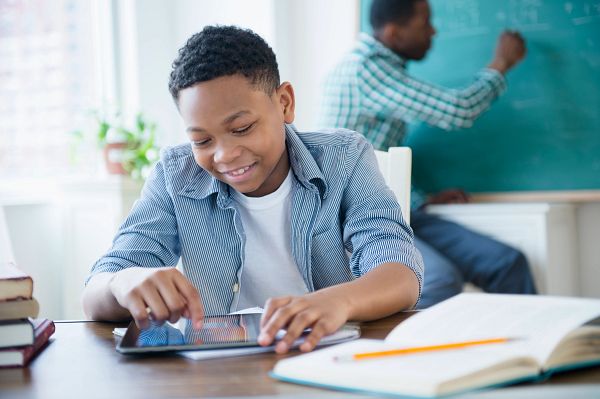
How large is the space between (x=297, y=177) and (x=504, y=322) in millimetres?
658

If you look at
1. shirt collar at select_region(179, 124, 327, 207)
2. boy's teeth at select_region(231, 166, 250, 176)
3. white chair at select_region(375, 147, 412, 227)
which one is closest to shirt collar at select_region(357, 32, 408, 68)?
white chair at select_region(375, 147, 412, 227)

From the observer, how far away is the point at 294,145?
150 centimetres

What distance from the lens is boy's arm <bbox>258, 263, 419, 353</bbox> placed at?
35.8 inches

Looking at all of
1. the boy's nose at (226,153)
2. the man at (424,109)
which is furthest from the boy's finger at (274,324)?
the man at (424,109)

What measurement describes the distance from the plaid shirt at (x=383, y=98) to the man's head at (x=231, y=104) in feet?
5.26

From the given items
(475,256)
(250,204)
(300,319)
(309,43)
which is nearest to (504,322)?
(300,319)

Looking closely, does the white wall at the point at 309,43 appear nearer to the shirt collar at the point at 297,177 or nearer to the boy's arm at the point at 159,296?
the shirt collar at the point at 297,177

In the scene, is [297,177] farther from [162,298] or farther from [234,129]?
[162,298]

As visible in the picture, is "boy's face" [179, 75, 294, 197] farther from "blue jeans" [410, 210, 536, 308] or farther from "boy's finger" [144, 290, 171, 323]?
"blue jeans" [410, 210, 536, 308]

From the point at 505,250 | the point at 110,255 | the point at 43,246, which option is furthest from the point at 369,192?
the point at 43,246

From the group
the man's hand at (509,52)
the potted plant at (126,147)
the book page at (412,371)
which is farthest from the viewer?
the potted plant at (126,147)

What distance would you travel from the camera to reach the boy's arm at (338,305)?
2.98 ft

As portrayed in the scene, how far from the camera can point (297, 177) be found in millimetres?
1474

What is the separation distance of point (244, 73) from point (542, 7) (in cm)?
216
